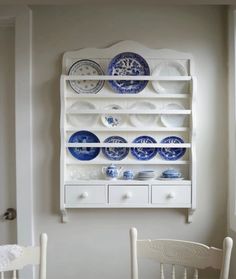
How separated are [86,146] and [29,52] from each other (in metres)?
0.68

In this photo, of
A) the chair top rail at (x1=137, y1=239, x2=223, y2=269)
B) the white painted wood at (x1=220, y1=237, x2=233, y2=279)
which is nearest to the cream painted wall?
the chair top rail at (x1=137, y1=239, x2=223, y2=269)

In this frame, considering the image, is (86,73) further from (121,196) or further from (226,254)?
(226,254)

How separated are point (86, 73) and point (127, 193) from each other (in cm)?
78

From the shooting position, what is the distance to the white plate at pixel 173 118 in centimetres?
218

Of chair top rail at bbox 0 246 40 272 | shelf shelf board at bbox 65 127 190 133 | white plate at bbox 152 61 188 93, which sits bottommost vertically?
chair top rail at bbox 0 246 40 272

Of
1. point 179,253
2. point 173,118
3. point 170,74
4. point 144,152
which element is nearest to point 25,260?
point 179,253

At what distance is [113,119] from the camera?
218 centimetres

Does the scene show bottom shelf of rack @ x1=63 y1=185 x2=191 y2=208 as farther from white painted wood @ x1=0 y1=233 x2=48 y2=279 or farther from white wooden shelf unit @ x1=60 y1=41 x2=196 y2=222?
white painted wood @ x1=0 y1=233 x2=48 y2=279

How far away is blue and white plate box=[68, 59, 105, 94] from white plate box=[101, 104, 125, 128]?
145mm

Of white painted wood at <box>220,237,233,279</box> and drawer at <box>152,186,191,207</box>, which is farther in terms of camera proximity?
drawer at <box>152,186,191,207</box>

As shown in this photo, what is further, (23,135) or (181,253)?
(23,135)

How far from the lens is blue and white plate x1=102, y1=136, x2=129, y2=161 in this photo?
2170 mm

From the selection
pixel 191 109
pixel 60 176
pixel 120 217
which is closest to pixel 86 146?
pixel 60 176

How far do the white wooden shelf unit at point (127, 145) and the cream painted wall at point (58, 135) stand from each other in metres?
0.08
